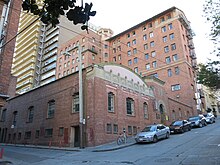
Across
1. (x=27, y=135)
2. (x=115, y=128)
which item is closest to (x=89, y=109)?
(x=115, y=128)

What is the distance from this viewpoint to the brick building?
65.8 feet

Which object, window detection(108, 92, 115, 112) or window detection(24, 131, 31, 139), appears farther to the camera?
window detection(24, 131, 31, 139)

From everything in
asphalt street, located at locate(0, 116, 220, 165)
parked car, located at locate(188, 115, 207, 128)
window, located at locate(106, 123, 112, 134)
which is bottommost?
asphalt street, located at locate(0, 116, 220, 165)

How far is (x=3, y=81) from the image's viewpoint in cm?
1291

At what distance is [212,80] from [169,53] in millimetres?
32428

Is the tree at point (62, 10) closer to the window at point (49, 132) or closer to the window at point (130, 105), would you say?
the window at point (49, 132)

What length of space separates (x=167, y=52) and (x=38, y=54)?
5048 cm

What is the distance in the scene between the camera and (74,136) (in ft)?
67.3

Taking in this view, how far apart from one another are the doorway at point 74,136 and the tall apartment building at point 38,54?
49970mm

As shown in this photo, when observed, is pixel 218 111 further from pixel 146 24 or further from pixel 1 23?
pixel 1 23

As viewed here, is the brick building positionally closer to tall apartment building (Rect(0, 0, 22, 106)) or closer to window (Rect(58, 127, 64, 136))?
window (Rect(58, 127, 64, 136))

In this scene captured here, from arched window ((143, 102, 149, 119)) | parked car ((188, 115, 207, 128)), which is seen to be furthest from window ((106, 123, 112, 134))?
parked car ((188, 115, 207, 128))

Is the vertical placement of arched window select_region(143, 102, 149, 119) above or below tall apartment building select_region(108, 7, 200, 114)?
below

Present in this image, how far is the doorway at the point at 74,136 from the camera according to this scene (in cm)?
2011
